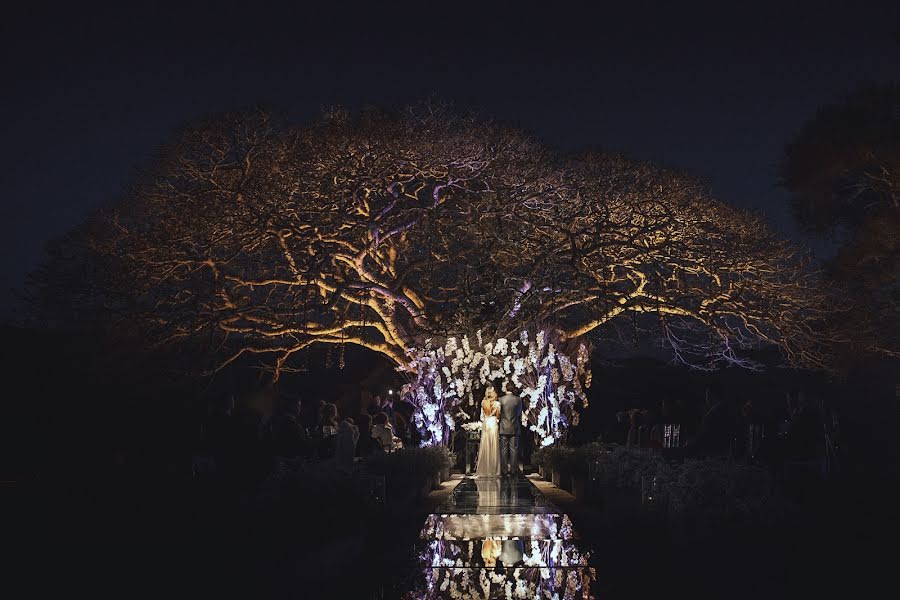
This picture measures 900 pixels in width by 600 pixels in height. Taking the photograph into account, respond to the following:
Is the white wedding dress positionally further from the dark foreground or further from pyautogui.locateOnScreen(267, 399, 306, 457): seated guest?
the dark foreground

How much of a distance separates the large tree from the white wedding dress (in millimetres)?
11329

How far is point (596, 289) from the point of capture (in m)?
23.4

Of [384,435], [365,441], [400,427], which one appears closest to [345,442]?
[365,441]

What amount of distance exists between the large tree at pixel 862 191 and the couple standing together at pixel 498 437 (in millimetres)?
10982

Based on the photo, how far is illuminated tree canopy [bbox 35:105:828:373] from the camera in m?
22.1

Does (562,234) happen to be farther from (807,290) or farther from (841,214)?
(841,214)

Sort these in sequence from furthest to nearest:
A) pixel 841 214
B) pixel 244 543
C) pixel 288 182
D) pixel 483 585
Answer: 1. pixel 841 214
2. pixel 288 182
3. pixel 244 543
4. pixel 483 585

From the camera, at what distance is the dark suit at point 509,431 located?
62.0 feet

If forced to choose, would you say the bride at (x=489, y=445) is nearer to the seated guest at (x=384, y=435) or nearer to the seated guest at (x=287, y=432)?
the seated guest at (x=384, y=435)

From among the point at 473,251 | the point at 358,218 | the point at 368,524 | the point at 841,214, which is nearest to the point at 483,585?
the point at 368,524

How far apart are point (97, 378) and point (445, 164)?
10.1 metres

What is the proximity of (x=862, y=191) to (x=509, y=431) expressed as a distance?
13.5 m

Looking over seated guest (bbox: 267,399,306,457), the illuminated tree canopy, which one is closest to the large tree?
the illuminated tree canopy

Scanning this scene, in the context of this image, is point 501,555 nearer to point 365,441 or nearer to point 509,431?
point 509,431
